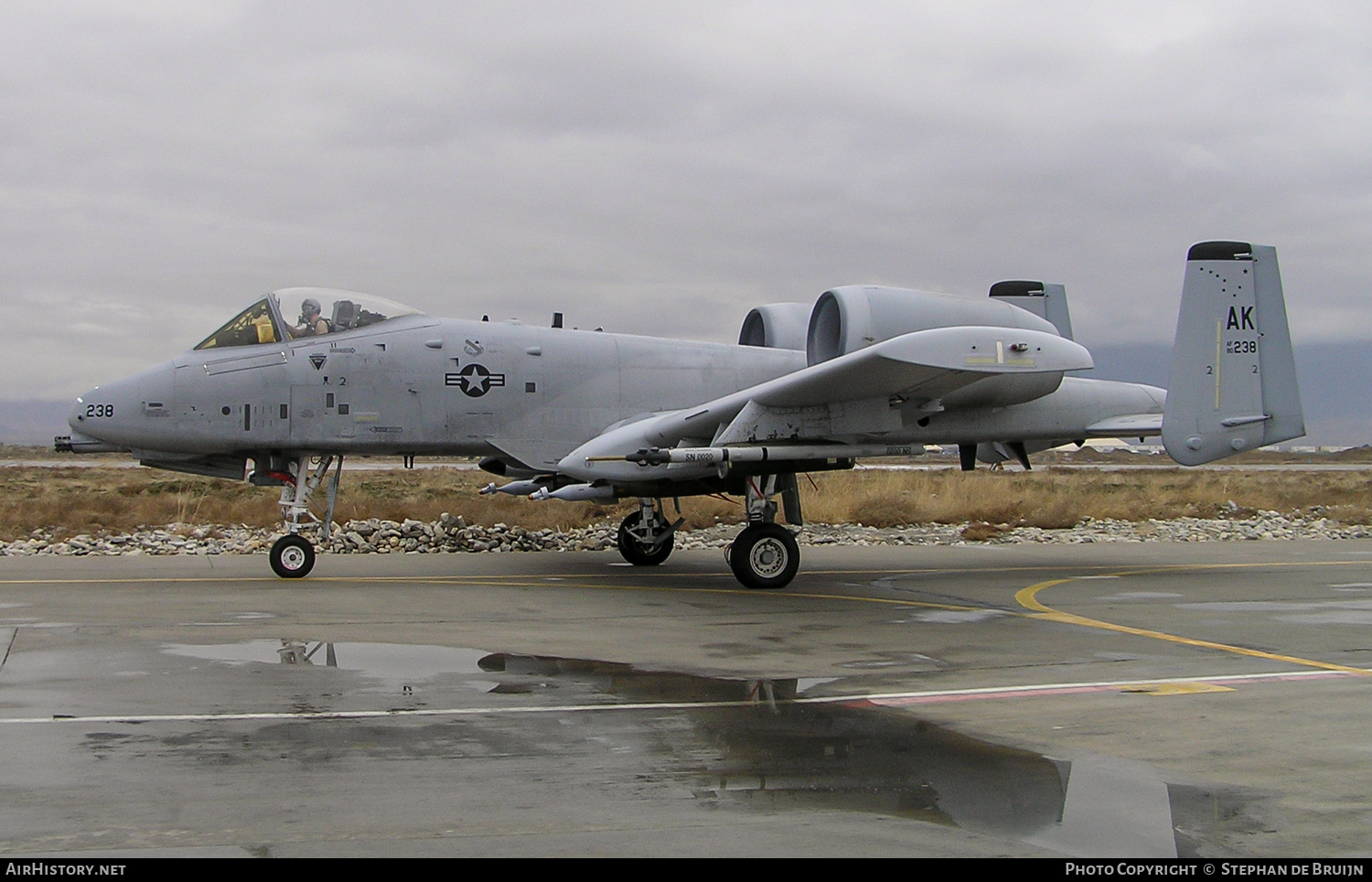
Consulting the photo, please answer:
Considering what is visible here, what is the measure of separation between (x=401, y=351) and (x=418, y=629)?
5445 mm

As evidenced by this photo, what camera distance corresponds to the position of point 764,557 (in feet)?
44.9

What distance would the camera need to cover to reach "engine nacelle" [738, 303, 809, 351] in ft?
56.4

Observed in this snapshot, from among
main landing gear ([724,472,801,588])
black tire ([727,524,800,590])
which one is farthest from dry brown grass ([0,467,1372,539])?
black tire ([727,524,800,590])

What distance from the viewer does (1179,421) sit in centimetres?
1496

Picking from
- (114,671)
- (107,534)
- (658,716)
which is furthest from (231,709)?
(107,534)

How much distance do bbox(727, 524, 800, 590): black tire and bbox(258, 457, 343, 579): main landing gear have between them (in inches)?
194

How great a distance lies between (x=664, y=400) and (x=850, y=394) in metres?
3.24

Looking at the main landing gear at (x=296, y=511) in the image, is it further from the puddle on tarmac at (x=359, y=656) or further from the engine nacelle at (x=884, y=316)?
the engine nacelle at (x=884, y=316)

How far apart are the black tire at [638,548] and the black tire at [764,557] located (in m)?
2.80

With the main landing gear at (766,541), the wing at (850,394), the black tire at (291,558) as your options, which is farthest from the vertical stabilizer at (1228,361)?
the black tire at (291,558)

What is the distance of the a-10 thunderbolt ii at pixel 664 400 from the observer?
13.6 m

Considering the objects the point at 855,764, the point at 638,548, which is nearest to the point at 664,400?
the point at 638,548

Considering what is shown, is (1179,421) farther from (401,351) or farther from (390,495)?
(390,495)

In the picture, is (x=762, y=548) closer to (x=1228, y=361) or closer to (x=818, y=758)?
(x=1228, y=361)
